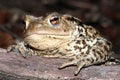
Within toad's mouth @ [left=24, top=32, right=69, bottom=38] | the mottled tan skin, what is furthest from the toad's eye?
toad's mouth @ [left=24, top=32, right=69, bottom=38]

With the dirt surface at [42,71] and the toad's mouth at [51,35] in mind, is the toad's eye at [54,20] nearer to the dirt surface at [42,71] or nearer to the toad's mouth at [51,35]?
the toad's mouth at [51,35]

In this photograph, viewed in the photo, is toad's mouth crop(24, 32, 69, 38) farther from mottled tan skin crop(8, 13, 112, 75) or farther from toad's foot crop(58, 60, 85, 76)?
toad's foot crop(58, 60, 85, 76)

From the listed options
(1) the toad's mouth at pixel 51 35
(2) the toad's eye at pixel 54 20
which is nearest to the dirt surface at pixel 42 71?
(1) the toad's mouth at pixel 51 35

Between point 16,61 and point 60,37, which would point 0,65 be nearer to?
point 16,61

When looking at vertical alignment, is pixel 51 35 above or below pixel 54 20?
below

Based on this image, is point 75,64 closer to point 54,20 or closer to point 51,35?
point 51,35

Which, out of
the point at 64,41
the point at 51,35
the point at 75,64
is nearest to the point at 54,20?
the point at 51,35

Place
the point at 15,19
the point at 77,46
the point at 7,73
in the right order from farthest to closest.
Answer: the point at 15,19
the point at 77,46
the point at 7,73

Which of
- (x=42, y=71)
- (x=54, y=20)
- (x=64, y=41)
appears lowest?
(x=42, y=71)

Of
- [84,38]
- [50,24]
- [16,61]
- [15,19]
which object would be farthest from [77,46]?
[15,19]
